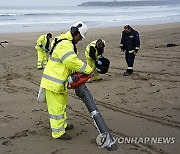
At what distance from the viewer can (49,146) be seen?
194 inches

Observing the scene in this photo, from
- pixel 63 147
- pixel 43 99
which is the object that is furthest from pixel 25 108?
pixel 63 147

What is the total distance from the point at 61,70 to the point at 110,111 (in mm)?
2060

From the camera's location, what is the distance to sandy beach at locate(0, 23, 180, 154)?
4.91m

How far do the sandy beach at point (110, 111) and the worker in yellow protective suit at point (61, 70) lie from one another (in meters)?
0.38

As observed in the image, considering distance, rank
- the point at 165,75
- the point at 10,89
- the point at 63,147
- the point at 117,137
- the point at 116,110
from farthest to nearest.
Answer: the point at 165,75 < the point at 10,89 < the point at 116,110 < the point at 117,137 < the point at 63,147

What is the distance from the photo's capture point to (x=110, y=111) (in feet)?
21.6

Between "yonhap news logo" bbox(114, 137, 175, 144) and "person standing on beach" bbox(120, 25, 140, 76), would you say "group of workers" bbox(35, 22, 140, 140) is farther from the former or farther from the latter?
"person standing on beach" bbox(120, 25, 140, 76)

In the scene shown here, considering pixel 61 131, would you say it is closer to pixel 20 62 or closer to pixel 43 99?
pixel 43 99

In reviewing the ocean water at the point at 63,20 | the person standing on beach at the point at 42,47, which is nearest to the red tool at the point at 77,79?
the person standing on beach at the point at 42,47

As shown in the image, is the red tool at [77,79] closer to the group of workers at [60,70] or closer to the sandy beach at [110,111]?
the group of workers at [60,70]

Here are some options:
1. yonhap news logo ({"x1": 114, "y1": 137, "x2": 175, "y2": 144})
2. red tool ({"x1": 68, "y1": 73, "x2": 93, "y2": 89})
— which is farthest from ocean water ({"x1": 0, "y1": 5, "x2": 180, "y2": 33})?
yonhap news logo ({"x1": 114, "y1": 137, "x2": 175, "y2": 144})

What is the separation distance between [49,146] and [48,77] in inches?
43.6

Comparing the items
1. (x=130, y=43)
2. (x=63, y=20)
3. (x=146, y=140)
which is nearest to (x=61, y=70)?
(x=146, y=140)

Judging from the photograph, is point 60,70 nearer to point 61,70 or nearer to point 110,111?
point 61,70
